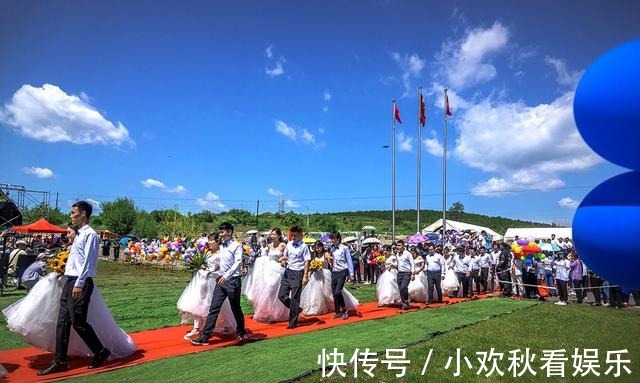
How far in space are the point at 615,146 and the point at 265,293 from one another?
283 inches

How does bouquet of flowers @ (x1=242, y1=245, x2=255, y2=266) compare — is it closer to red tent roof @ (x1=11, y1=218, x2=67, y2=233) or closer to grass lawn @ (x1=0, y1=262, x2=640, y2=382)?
grass lawn @ (x1=0, y1=262, x2=640, y2=382)

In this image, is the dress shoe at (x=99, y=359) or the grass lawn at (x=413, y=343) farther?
the dress shoe at (x=99, y=359)

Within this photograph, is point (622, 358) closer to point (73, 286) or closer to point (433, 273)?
point (73, 286)

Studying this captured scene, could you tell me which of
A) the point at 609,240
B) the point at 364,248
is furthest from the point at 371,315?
the point at 364,248

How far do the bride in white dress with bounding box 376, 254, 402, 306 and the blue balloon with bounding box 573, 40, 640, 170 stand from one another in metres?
8.70

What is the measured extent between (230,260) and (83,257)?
2.22 metres

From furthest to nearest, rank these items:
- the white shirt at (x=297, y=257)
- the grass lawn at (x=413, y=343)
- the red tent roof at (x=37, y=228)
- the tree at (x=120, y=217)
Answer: the tree at (x=120, y=217) < the red tent roof at (x=37, y=228) < the white shirt at (x=297, y=257) < the grass lawn at (x=413, y=343)

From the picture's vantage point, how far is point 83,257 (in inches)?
232

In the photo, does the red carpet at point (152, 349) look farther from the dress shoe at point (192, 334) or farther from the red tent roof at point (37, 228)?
the red tent roof at point (37, 228)

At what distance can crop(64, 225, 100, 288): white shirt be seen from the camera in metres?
5.82

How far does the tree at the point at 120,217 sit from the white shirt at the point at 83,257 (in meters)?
64.8

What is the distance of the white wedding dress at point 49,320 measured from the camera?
582 centimetres

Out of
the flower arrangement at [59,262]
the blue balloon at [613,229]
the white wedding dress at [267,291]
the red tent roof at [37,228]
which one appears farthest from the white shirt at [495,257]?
the red tent roof at [37,228]

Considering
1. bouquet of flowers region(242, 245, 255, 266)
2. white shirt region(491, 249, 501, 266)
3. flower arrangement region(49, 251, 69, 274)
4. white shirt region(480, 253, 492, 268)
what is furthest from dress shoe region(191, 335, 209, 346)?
white shirt region(491, 249, 501, 266)
